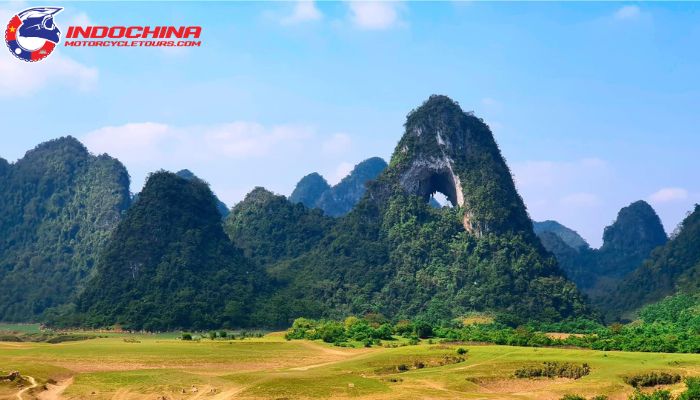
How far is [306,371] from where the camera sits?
48.9 meters

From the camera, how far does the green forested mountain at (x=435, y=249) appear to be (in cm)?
10088

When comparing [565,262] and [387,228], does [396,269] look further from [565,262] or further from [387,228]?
[565,262]

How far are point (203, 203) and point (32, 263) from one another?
3882 cm

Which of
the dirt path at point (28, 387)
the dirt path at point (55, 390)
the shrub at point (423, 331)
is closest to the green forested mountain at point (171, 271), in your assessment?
the shrub at point (423, 331)

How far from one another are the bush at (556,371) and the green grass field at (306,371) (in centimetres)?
65

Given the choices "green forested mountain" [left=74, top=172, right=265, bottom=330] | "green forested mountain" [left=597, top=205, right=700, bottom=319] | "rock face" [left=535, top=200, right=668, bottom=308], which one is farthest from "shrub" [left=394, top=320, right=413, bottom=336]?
"rock face" [left=535, top=200, right=668, bottom=308]

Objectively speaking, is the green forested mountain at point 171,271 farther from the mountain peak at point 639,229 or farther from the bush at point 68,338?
the mountain peak at point 639,229

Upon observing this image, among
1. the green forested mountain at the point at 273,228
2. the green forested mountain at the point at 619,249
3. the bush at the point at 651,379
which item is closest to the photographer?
the bush at the point at 651,379

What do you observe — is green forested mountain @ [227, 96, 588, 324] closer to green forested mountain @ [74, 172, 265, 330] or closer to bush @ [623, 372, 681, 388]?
green forested mountain @ [74, 172, 265, 330]

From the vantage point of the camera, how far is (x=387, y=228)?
118m

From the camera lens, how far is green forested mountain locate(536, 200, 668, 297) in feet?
559

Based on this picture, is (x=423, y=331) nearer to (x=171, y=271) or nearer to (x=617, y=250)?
(x=171, y=271)

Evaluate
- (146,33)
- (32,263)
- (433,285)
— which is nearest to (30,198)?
(32,263)

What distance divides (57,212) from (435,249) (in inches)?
2842
